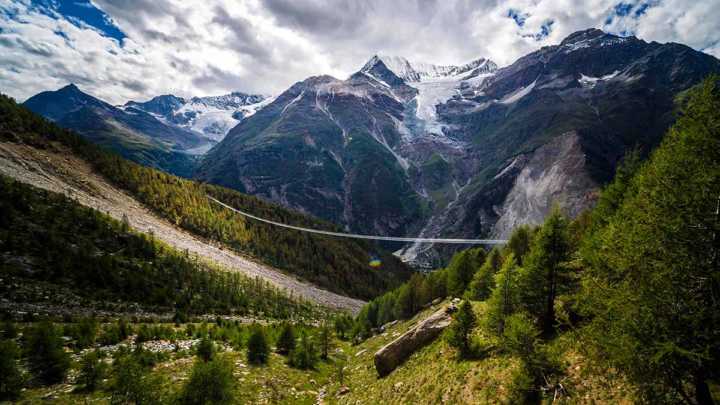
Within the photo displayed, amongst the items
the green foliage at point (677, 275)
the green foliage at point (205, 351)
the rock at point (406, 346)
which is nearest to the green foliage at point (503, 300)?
the rock at point (406, 346)

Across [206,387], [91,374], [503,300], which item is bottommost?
[91,374]

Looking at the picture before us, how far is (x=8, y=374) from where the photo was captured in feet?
52.6

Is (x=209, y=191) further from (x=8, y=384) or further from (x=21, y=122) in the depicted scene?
(x=8, y=384)

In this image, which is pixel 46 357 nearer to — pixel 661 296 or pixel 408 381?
pixel 408 381

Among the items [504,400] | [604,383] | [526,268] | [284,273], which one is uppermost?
[526,268]

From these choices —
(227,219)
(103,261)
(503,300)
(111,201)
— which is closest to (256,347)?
(503,300)

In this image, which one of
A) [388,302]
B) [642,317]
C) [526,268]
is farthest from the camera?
[388,302]

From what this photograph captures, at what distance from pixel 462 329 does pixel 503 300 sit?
13.4 feet

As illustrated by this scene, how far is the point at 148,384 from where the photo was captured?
15.6m

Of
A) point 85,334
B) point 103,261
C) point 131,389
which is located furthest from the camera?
point 103,261

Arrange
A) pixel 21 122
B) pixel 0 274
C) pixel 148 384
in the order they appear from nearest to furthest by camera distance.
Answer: pixel 148 384 < pixel 0 274 < pixel 21 122

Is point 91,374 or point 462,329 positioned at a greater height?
point 462,329

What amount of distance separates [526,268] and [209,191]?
152928 mm

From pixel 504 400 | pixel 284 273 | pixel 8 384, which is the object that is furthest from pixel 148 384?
pixel 284 273
